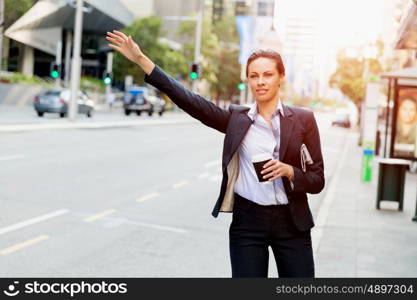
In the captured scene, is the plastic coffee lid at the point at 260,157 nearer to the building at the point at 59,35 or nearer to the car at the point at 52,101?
the car at the point at 52,101

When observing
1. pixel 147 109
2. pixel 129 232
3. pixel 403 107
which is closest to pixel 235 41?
pixel 147 109

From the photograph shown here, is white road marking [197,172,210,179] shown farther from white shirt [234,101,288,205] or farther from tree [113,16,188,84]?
tree [113,16,188,84]

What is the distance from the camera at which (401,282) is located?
4090mm

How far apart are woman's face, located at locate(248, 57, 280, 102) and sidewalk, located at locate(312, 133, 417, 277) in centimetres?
372

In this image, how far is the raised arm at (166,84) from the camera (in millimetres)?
3701

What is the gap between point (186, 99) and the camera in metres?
3.75

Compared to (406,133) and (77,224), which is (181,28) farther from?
(77,224)

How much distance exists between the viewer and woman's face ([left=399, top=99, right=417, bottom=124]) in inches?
593

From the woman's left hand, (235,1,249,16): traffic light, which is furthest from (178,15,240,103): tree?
the woman's left hand

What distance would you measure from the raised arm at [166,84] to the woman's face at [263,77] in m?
0.23

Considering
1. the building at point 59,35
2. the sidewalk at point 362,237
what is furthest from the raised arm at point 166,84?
the building at point 59,35

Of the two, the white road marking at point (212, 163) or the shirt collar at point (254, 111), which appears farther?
the white road marking at point (212, 163)

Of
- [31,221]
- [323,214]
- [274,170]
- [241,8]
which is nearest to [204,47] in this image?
[241,8]

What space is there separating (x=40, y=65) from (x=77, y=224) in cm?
6633
